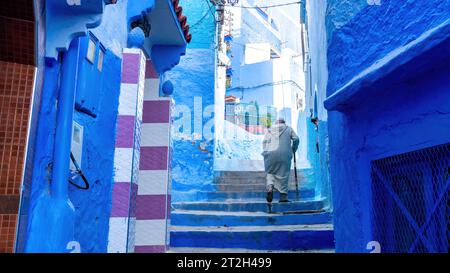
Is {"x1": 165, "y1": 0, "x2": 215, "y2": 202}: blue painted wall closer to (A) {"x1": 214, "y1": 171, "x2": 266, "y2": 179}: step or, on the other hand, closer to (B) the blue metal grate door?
(A) {"x1": 214, "y1": 171, "x2": 266, "y2": 179}: step

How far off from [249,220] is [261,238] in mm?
851

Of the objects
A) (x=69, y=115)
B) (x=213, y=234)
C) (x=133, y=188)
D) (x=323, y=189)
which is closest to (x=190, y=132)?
(x=323, y=189)

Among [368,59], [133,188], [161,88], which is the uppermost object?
[161,88]

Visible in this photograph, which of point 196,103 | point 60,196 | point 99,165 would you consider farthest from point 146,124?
point 196,103

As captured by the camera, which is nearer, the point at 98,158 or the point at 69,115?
the point at 69,115

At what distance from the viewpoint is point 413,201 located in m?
2.75

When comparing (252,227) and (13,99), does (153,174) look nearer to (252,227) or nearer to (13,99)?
(13,99)

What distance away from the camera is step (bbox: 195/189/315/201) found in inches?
342

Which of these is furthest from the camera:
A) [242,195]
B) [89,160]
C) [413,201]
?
[242,195]

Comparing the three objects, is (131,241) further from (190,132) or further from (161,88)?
(190,132)

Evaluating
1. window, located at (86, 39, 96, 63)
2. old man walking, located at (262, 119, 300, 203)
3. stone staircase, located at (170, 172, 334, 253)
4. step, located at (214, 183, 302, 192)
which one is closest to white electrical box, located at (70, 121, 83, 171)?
window, located at (86, 39, 96, 63)

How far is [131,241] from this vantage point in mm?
3158

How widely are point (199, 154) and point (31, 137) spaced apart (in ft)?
26.7
